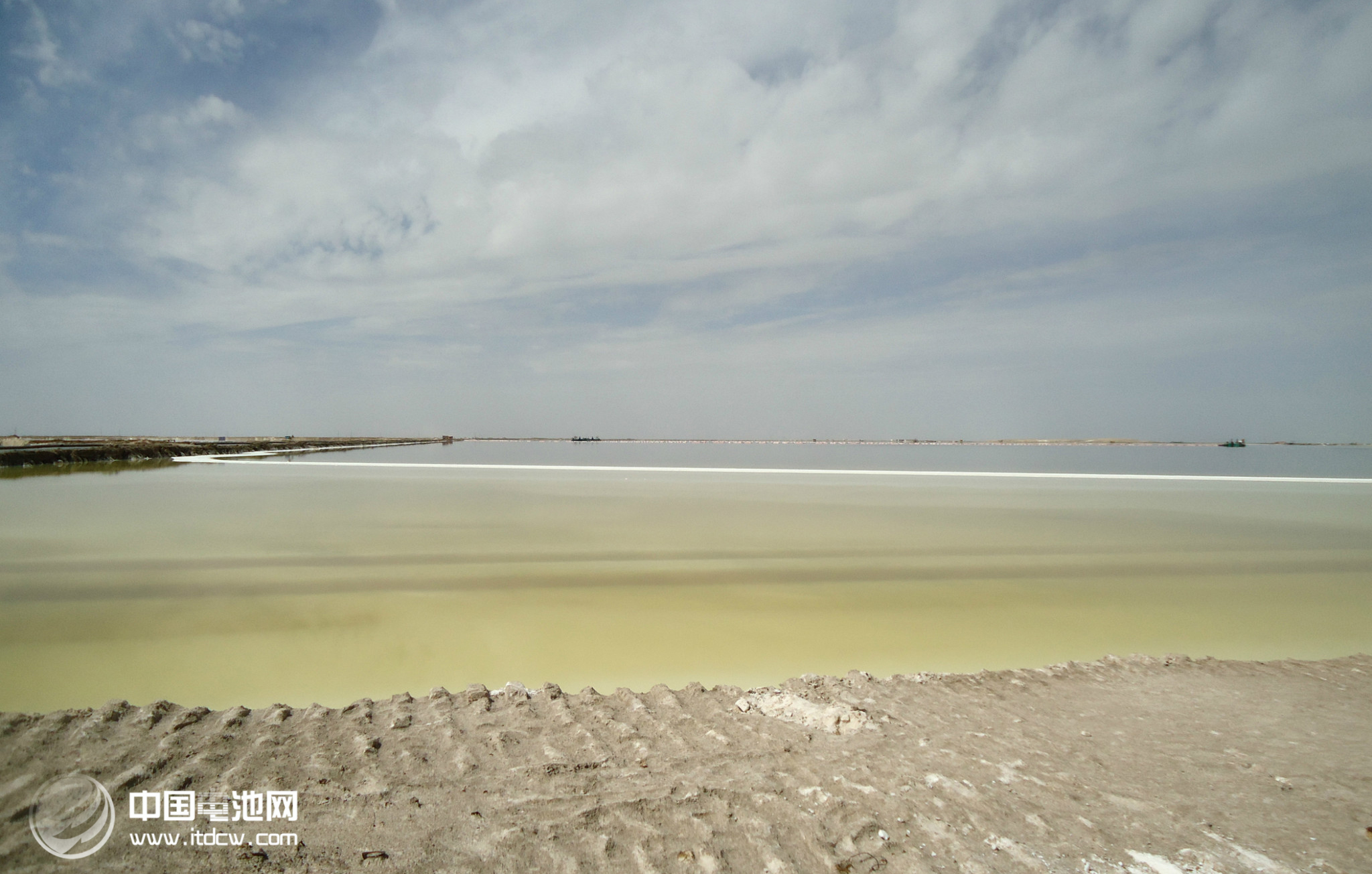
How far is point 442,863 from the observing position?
2.04 m

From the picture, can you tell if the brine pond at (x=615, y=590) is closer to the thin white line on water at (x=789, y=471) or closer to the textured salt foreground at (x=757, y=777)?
the textured salt foreground at (x=757, y=777)

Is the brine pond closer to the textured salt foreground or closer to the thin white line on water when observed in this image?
the textured salt foreground

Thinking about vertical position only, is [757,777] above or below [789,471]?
above

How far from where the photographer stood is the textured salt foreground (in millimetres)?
2111

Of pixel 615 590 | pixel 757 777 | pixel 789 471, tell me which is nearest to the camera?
pixel 757 777

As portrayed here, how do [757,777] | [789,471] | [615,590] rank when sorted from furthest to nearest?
1. [789,471]
2. [615,590]
3. [757,777]

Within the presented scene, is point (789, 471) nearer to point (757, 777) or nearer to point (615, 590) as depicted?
A: point (615, 590)

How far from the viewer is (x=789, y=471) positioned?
2206 centimetres

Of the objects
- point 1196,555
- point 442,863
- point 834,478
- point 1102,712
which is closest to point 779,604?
point 1102,712

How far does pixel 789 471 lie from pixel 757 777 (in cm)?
1980

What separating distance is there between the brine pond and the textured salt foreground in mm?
632

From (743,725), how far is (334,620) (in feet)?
13.0

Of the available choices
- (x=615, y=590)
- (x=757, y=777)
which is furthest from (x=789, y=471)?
(x=757, y=777)

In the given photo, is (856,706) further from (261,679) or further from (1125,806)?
(261,679)
